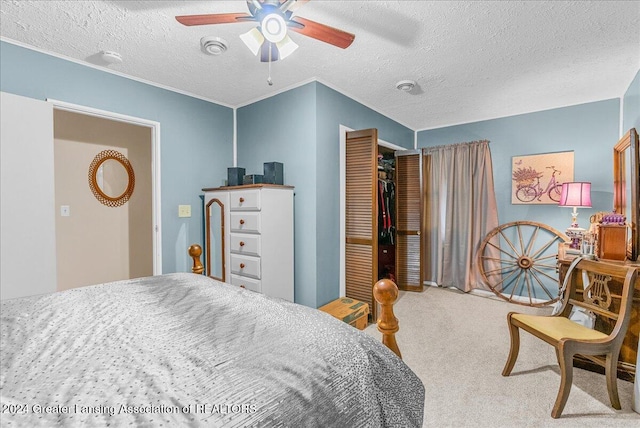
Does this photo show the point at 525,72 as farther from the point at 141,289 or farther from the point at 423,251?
the point at 141,289

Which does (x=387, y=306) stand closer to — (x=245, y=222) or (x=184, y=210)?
(x=245, y=222)

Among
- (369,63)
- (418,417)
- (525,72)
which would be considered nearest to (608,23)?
(525,72)

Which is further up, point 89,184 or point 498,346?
point 89,184

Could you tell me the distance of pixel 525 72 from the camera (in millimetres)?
2609

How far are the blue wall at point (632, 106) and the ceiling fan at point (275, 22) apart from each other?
279cm

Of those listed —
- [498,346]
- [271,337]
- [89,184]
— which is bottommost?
[498,346]

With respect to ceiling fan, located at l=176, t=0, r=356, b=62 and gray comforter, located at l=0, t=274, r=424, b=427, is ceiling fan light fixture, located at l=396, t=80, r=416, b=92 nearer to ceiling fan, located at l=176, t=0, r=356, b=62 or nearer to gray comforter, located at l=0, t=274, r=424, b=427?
ceiling fan, located at l=176, t=0, r=356, b=62

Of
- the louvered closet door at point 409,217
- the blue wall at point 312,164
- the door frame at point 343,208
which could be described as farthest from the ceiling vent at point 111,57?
the louvered closet door at point 409,217

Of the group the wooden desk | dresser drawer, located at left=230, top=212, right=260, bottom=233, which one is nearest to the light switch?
dresser drawer, located at left=230, top=212, right=260, bottom=233

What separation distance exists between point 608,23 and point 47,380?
3.24 m

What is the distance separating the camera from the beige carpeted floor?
63.9 inches

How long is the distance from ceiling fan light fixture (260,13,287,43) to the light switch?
85.1 inches

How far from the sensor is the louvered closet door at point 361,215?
2924mm

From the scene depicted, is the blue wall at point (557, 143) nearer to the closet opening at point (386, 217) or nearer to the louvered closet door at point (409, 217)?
the louvered closet door at point (409, 217)
